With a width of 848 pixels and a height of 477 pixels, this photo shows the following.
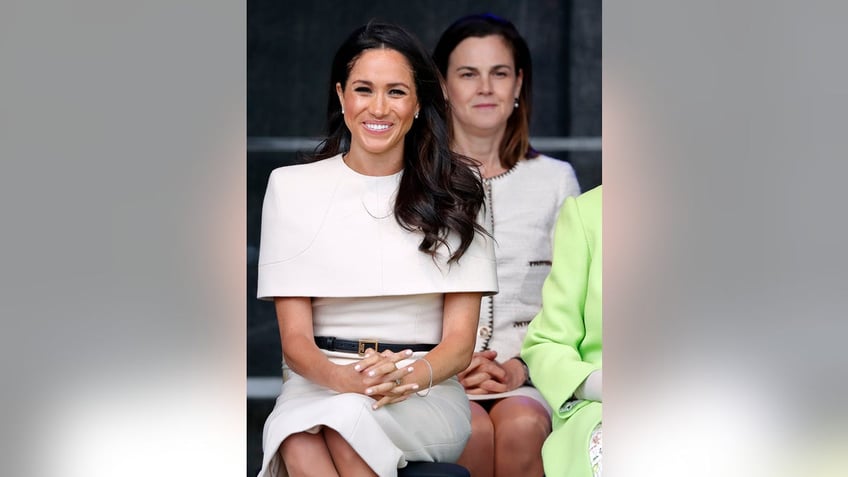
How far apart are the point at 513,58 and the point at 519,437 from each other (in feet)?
4.02

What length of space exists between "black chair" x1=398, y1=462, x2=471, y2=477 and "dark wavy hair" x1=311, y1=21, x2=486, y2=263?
2.08ft

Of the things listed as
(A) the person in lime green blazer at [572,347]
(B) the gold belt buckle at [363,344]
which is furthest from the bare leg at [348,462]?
(A) the person in lime green blazer at [572,347]

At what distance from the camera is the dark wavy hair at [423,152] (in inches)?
146

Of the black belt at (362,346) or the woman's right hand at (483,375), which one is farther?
the woman's right hand at (483,375)

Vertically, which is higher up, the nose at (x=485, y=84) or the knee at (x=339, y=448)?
the nose at (x=485, y=84)

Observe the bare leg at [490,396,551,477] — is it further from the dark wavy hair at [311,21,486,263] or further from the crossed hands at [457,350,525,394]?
the dark wavy hair at [311,21,486,263]

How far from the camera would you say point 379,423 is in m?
3.60

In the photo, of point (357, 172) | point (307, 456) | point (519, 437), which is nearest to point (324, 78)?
point (357, 172)

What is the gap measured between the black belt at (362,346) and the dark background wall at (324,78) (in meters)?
0.23
